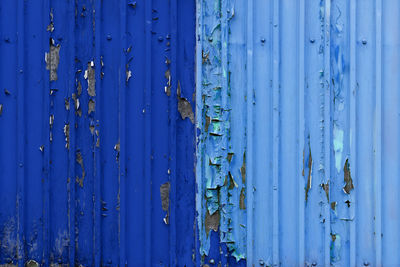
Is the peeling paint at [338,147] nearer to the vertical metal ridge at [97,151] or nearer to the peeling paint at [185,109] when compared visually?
the peeling paint at [185,109]

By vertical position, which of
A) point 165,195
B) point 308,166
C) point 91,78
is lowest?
point 165,195

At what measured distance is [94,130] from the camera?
170cm

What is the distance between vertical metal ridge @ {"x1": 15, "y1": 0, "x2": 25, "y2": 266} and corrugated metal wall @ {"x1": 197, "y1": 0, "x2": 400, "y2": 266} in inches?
35.0

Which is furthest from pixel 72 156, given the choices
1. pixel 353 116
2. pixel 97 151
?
pixel 353 116

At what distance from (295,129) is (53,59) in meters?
1.28

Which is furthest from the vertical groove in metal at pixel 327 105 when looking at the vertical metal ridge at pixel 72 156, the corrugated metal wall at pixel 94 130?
the vertical metal ridge at pixel 72 156

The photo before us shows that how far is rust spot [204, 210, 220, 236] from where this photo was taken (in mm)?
1713

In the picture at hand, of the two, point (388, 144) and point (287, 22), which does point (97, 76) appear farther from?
point (388, 144)

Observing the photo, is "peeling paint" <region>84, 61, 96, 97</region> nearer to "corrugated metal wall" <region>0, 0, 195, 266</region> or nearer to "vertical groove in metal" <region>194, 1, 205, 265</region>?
"corrugated metal wall" <region>0, 0, 195, 266</region>

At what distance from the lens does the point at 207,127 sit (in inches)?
67.5

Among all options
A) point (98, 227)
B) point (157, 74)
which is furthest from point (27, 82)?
point (98, 227)

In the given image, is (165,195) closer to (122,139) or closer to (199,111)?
(122,139)

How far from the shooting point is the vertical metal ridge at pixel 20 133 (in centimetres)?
169

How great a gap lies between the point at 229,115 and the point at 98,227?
33.9 inches
